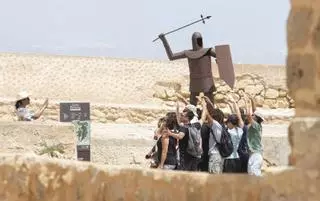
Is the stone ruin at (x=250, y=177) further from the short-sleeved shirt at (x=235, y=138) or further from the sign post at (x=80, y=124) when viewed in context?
the sign post at (x=80, y=124)

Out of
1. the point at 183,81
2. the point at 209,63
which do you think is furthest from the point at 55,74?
the point at 209,63

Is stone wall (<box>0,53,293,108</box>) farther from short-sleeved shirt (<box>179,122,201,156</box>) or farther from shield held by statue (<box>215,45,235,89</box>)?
short-sleeved shirt (<box>179,122,201,156</box>)

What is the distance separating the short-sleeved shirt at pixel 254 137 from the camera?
271 inches

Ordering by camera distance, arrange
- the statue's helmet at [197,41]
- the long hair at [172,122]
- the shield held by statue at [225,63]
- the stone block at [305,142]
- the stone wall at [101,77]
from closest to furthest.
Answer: the stone block at [305,142]
the long hair at [172,122]
the shield held by statue at [225,63]
the statue's helmet at [197,41]
the stone wall at [101,77]

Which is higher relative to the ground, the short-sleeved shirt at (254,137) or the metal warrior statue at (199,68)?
the metal warrior statue at (199,68)

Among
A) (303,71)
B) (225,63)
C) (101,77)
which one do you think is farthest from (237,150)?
(101,77)

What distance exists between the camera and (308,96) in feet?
13.8

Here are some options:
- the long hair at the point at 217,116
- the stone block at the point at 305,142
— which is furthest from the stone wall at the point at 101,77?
the stone block at the point at 305,142

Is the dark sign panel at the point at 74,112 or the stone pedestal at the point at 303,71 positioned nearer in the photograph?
the stone pedestal at the point at 303,71

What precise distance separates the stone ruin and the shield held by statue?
13.3ft

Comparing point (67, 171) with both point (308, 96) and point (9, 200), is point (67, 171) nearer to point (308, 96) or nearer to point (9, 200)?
point (9, 200)

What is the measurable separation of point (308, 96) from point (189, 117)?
3.93 metres

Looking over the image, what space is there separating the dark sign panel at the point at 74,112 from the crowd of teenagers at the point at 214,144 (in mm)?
3803

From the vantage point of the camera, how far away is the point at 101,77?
24000 mm
